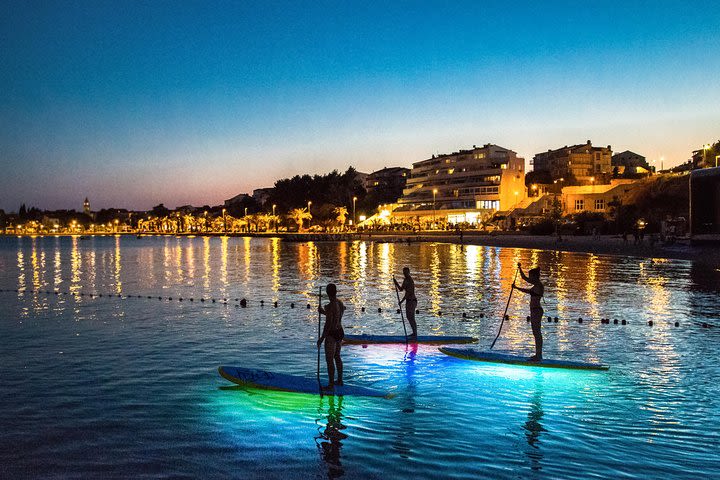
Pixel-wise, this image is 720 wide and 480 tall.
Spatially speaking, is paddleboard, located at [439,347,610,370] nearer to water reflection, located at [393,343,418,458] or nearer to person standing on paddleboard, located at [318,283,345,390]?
water reflection, located at [393,343,418,458]

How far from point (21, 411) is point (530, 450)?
10301mm

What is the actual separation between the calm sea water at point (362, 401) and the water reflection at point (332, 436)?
0.04 m

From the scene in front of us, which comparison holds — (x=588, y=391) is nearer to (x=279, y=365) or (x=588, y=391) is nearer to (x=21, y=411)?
(x=279, y=365)

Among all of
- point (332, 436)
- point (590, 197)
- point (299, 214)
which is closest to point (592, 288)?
point (332, 436)

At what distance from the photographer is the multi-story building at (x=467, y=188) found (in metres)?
131

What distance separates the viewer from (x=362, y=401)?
13094 mm

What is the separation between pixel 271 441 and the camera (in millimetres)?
10859

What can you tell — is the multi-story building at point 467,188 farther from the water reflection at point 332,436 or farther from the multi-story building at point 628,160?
the water reflection at point 332,436

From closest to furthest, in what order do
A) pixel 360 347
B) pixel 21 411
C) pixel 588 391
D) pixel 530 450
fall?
pixel 530 450
pixel 21 411
pixel 588 391
pixel 360 347

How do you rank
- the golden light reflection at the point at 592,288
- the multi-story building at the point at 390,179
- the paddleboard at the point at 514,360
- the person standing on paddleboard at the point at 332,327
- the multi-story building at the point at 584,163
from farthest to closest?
1. the multi-story building at the point at 390,179
2. the multi-story building at the point at 584,163
3. the golden light reflection at the point at 592,288
4. the paddleboard at the point at 514,360
5. the person standing on paddleboard at the point at 332,327

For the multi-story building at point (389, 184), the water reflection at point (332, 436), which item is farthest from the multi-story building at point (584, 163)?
the water reflection at point (332, 436)

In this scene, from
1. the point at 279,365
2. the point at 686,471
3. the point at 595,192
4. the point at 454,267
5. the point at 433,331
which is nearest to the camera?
the point at 686,471

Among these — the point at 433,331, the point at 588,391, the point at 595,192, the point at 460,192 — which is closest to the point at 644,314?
the point at 433,331

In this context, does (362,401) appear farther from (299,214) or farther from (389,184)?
(389,184)
